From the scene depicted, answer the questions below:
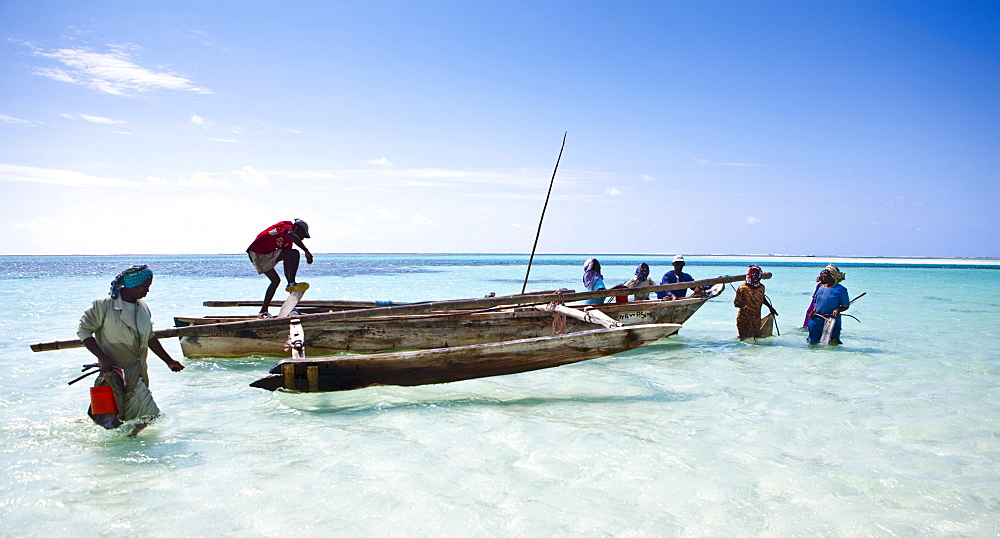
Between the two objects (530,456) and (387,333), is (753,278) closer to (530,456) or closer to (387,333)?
(387,333)

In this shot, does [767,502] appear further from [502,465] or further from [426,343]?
[426,343]

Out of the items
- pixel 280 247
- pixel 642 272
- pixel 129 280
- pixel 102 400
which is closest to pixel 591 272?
pixel 642 272

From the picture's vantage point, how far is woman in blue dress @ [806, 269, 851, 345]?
838cm

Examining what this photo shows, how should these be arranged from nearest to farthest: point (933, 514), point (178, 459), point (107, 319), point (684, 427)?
point (933, 514) < point (107, 319) < point (178, 459) < point (684, 427)

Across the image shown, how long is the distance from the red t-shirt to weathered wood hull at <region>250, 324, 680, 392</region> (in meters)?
2.50

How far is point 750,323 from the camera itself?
9.33m

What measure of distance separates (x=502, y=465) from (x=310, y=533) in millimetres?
1465

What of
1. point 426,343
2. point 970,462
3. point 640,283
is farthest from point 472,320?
point 970,462

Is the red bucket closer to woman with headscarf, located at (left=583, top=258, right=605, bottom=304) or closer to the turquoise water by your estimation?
the turquoise water

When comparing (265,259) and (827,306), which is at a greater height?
(265,259)

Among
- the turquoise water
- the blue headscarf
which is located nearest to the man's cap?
the turquoise water

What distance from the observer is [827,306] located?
8.57 meters

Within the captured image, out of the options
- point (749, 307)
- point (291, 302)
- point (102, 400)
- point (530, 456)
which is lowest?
point (530, 456)

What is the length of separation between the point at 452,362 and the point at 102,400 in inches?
109
